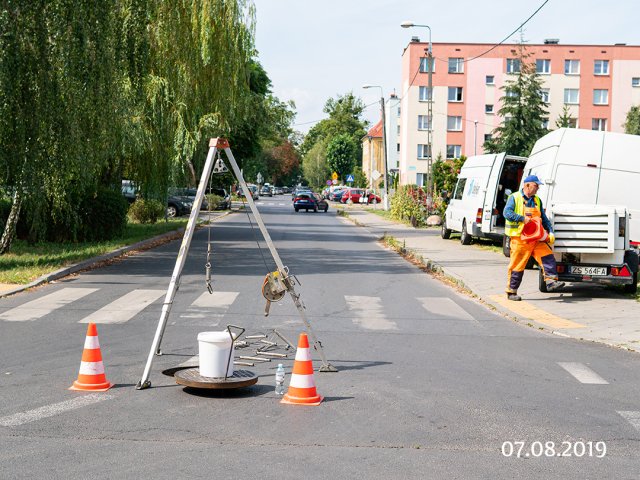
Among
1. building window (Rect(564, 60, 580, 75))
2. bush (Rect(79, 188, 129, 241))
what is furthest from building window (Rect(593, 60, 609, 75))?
bush (Rect(79, 188, 129, 241))

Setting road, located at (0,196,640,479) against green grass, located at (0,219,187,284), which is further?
green grass, located at (0,219,187,284)

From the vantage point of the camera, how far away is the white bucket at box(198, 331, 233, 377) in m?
7.17

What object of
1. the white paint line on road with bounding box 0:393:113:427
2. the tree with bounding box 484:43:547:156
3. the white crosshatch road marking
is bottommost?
the white crosshatch road marking

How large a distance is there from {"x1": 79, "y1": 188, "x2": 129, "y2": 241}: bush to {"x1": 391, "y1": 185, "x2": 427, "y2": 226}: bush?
1745cm

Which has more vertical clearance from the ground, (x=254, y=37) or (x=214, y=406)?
(x=254, y=37)

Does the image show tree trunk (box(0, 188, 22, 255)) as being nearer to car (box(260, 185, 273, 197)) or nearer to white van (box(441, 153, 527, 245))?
white van (box(441, 153, 527, 245))

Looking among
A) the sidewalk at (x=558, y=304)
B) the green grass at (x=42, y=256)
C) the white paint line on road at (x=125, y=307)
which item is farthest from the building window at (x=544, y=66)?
the white paint line on road at (x=125, y=307)

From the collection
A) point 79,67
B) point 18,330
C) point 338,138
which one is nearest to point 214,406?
point 18,330

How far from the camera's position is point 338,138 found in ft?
419

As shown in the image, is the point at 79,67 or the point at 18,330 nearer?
the point at 18,330

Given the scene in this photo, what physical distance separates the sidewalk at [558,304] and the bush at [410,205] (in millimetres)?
17297

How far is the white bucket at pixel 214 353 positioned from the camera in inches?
282

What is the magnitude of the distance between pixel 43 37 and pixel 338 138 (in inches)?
4482

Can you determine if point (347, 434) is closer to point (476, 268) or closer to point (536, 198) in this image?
point (536, 198)
